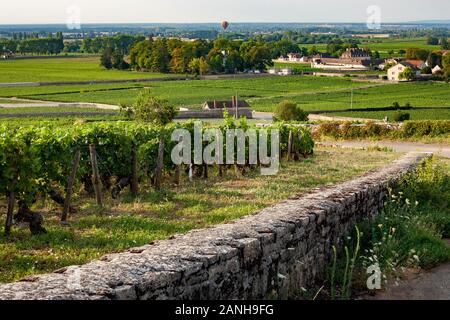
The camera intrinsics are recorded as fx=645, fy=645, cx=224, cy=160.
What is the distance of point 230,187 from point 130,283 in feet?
35.9

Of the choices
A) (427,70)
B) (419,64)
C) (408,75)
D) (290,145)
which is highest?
(290,145)

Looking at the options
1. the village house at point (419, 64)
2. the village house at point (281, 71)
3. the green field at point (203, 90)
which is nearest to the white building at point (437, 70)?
the village house at point (419, 64)

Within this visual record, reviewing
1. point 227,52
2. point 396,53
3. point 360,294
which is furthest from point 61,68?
point 360,294

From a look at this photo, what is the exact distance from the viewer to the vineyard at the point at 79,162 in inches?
458

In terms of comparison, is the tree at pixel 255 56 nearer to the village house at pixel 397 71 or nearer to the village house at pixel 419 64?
the village house at pixel 397 71

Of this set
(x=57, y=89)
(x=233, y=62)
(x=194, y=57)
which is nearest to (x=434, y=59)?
(x=233, y=62)

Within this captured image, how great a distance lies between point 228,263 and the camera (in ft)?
21.1

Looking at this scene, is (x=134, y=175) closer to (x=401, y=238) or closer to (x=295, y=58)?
(x=401, y=238)

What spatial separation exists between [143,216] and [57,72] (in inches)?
4366

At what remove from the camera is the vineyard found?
38.2ft

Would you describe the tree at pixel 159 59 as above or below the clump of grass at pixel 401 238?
below

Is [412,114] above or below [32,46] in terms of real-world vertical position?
below

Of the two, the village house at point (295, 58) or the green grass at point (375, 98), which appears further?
the village house at point (295, 58)

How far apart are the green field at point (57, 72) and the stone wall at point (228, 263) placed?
3856 inches
